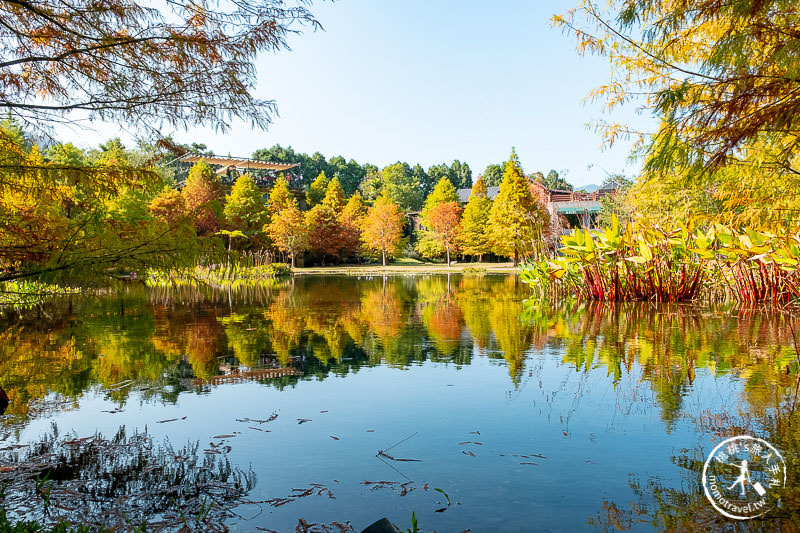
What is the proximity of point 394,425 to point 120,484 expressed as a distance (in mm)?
1786

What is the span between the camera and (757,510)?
8.80ft

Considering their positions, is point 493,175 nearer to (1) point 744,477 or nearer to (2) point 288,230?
(2) point 288,230

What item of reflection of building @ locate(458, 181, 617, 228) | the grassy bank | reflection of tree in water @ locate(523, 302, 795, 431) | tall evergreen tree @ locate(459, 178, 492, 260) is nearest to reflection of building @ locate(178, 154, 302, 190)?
the grassy bank

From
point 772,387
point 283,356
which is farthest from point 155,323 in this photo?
point 772,387

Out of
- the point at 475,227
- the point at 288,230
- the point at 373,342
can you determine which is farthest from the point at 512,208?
the point at 373,342

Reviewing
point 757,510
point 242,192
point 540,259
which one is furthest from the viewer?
point 242,192

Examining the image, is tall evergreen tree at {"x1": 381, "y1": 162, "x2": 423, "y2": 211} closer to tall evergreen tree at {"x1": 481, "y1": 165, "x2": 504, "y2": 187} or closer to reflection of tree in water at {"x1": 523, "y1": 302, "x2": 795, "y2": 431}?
tall evergreen tree at {"x1": 481, "y1": 165, "x2": 504, "y2": 187}

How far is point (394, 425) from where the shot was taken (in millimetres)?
4199

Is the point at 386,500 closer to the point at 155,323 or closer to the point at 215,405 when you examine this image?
the point at 215,405

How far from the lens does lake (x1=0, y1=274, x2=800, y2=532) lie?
282cm

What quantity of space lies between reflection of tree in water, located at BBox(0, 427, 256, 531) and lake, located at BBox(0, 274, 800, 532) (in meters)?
0.01

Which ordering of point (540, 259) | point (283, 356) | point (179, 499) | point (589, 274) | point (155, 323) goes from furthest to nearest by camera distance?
point (540, 259), point (589, 274), point (155, 323), point (283, 356), point (179, 499)

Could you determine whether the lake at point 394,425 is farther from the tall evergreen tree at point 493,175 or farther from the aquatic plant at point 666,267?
the tall evergreen tree at point 493,175

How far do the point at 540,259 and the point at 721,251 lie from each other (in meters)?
4.47
